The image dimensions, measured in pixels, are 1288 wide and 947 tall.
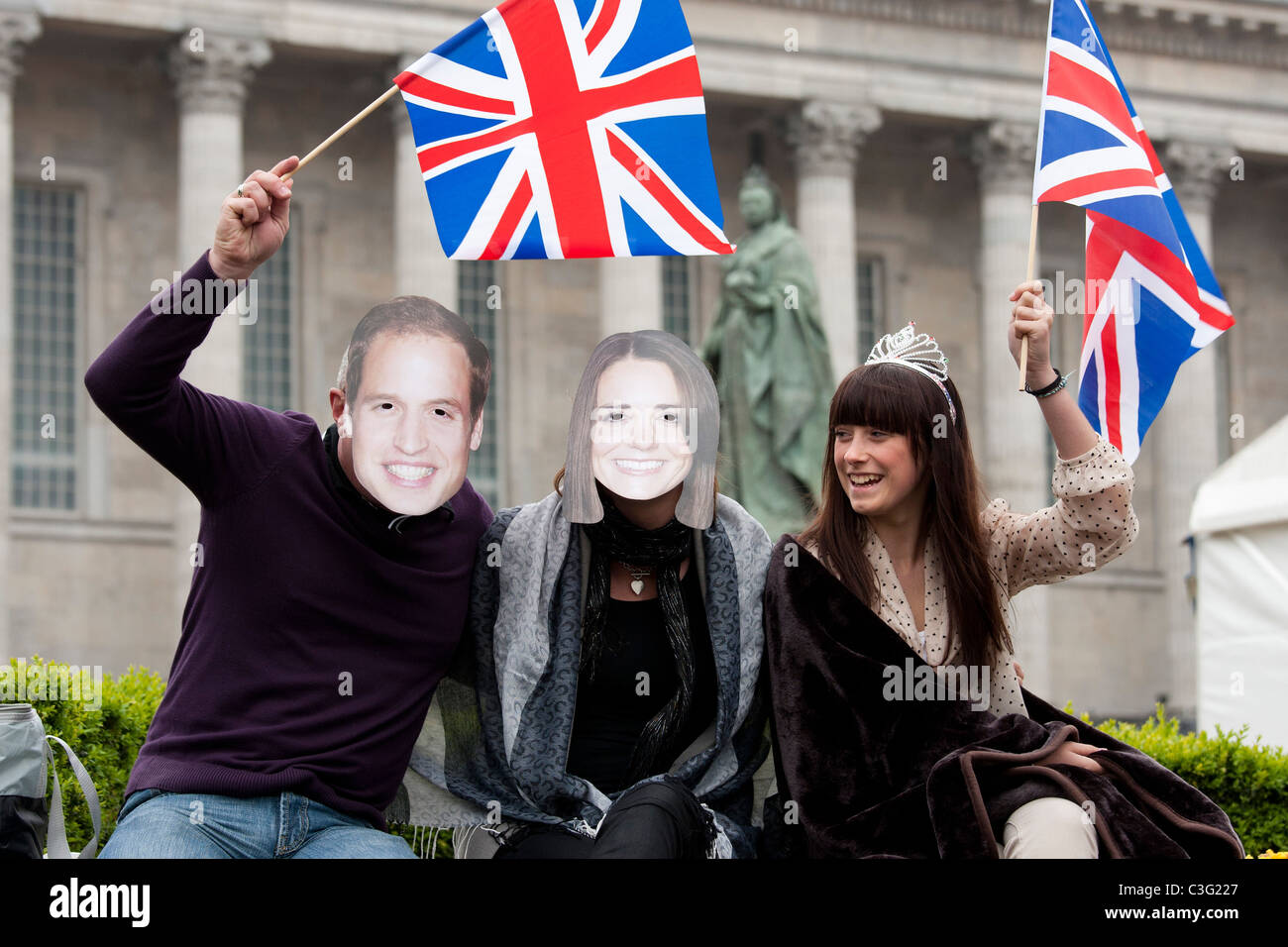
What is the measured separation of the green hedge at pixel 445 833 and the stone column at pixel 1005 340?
847 inches

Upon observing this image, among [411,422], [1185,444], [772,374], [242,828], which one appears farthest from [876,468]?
[1185,444]

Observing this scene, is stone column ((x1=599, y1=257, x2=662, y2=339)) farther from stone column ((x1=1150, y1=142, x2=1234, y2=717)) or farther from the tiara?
the tiara

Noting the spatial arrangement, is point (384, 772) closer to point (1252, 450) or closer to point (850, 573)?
point (850, 573)

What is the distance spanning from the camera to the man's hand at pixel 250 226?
15.3 feet

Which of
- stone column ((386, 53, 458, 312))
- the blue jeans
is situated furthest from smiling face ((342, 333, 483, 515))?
stone column ((386, 53, 458, 312))

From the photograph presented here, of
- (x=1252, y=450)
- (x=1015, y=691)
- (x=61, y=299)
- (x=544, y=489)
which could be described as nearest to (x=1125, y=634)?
(x=544, y=489)

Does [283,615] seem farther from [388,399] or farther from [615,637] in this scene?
[615,637]

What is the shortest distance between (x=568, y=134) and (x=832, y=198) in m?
24.8

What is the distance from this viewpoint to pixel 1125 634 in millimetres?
34031

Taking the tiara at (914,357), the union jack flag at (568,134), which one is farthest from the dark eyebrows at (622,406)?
the union jack flag at (568,134)

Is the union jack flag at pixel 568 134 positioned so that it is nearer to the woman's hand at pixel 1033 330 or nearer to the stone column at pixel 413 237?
the woman's hand at pixel 1033 330

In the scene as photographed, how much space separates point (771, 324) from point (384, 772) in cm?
Answer: 1522

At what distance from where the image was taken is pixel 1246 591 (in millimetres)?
12453

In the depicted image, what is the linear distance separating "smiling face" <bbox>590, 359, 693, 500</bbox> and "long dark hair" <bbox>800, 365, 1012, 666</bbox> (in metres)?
0.48
